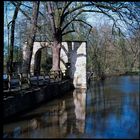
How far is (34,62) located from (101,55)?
66.7ft

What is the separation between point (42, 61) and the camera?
3859 centimetres

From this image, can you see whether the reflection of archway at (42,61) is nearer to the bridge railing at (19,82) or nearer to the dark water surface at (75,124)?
the bridge railing at (19,82)

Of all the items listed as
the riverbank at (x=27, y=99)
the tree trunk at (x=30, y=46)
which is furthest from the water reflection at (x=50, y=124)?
the tree trunk at (x=30, y=46)

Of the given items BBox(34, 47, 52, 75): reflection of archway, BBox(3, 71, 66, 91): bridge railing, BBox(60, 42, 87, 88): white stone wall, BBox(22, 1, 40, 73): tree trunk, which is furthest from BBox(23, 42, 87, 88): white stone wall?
BBox(22, 1, 40, 73): tree trunk

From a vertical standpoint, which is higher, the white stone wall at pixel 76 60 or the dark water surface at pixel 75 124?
the white stone wall at pixel 76 60

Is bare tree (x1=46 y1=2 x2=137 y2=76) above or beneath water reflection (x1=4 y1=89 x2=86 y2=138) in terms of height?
above

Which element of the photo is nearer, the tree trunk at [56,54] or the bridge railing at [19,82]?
the bridge railing at [19,82]

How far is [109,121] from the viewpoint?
12.9m

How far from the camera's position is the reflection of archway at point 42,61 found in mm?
34812

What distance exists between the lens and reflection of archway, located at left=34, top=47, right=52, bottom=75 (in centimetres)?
3481

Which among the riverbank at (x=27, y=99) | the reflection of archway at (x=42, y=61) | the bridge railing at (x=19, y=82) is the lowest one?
the riverbank at (x=27, y=99)

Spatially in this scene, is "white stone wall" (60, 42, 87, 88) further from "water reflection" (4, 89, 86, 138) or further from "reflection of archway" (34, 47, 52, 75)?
"water reflection" (4, 89, 86, 138)

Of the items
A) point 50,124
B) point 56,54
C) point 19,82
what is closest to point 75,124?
point 50,124

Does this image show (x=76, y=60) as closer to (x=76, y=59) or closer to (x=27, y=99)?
(x=76, y=59)
